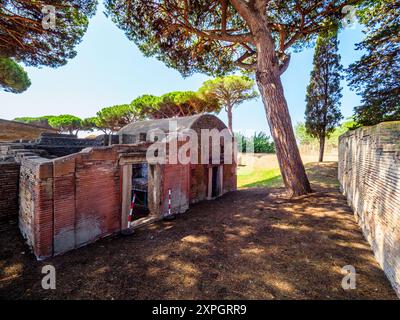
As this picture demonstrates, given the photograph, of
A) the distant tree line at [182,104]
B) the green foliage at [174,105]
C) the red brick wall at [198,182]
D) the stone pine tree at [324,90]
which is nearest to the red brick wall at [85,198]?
the red brick wall at [198,182]

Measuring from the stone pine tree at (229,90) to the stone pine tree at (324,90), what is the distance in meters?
8.02

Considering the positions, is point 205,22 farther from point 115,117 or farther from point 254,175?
point 115,117

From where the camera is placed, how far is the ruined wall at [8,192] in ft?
21.9

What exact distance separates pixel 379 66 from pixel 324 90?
7.08 meters

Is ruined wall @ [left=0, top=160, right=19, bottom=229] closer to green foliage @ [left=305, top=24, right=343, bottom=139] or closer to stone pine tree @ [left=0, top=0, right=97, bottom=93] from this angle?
stone pine tree @ [left=0, top=0, right=97, bottom=93]

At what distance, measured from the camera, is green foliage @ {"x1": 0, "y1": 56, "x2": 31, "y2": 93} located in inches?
707

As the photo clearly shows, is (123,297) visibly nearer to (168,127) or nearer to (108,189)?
(108,189)

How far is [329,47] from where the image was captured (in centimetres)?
1706

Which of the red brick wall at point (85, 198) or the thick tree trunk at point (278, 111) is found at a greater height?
the thick tree trunk at point (278, 111)

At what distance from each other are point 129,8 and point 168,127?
636cm

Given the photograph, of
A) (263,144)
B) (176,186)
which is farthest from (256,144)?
(176,186)

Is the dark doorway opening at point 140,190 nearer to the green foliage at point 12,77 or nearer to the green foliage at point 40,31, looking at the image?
the green foliage at point 40,31

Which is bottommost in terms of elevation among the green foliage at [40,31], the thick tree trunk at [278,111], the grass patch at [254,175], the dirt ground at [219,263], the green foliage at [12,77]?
the dirt ground at [219,263]
